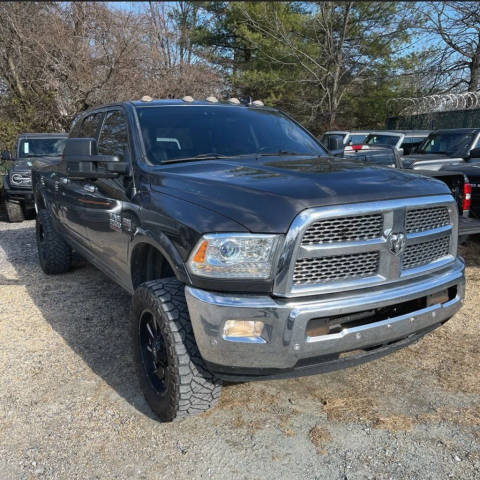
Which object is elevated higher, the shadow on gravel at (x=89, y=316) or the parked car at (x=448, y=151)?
the parked car at (x=448, y=151)

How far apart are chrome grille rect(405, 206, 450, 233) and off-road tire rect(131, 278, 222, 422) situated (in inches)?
50.8

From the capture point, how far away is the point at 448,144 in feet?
29.6

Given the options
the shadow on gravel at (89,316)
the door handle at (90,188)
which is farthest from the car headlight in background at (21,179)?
the door handle at (90,188)

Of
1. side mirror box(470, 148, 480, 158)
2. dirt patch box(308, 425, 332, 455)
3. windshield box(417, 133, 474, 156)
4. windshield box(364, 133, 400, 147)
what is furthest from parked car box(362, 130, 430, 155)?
dirt patch box(308, 425, 332, 455)

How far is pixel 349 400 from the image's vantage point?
9.70ft

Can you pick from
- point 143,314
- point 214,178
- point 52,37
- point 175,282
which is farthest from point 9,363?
point 52,37

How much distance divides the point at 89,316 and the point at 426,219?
3125 millimetres

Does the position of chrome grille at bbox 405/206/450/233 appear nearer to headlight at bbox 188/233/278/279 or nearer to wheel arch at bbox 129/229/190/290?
headlight at bbox 188/233/278/279

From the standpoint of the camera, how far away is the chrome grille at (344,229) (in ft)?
7.48

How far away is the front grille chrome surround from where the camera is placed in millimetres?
2246

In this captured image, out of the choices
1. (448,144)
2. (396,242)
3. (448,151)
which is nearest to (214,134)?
(396,242)

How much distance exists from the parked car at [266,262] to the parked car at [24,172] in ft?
21.8

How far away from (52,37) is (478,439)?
54.8 feet

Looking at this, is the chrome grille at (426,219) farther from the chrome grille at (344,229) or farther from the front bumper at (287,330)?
the front bumper at (287,330)
